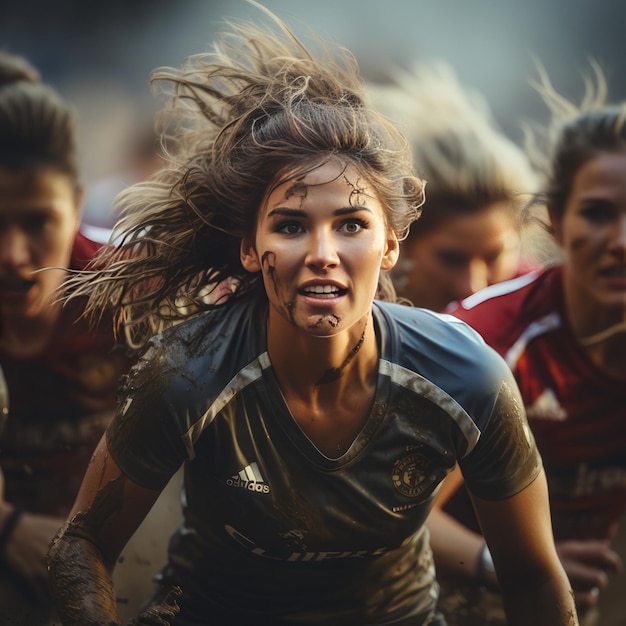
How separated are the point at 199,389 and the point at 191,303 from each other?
1.29ft

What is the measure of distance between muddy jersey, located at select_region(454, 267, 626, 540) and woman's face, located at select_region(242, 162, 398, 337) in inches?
48.3

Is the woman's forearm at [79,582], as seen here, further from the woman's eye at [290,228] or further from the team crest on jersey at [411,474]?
the woman's eye at [290,228]

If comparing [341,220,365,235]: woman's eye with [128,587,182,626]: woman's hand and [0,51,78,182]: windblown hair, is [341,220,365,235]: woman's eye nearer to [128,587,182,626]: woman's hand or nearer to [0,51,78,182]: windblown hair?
[128,587,182,626]: woman's hand

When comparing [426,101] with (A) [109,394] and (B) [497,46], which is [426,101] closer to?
(A) [109,394]

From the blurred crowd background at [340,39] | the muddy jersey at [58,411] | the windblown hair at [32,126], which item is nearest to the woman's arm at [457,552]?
the muddy jersey at [58,411]

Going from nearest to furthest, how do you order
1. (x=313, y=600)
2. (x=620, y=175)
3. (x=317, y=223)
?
(x=317, y=223)
(x=313, y=600)
(x=620, y=175)

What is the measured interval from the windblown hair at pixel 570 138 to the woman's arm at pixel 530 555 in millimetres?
1531

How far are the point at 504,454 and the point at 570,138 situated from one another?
170 centimetres

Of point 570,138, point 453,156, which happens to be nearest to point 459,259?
point 453,156

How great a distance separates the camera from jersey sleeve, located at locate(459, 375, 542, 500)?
7.07 feet

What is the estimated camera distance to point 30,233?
346 centimetres

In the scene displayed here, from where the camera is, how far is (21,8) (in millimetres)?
7176

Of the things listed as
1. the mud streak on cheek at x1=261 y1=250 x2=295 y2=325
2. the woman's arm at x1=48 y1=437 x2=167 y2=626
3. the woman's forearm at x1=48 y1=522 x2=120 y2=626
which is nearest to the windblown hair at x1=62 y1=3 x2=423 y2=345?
the mud streak on cheek at x1=261 y1=250 x2=295 y2=325

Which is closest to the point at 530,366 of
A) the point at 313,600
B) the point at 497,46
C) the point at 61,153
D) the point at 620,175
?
the point at 620,175
